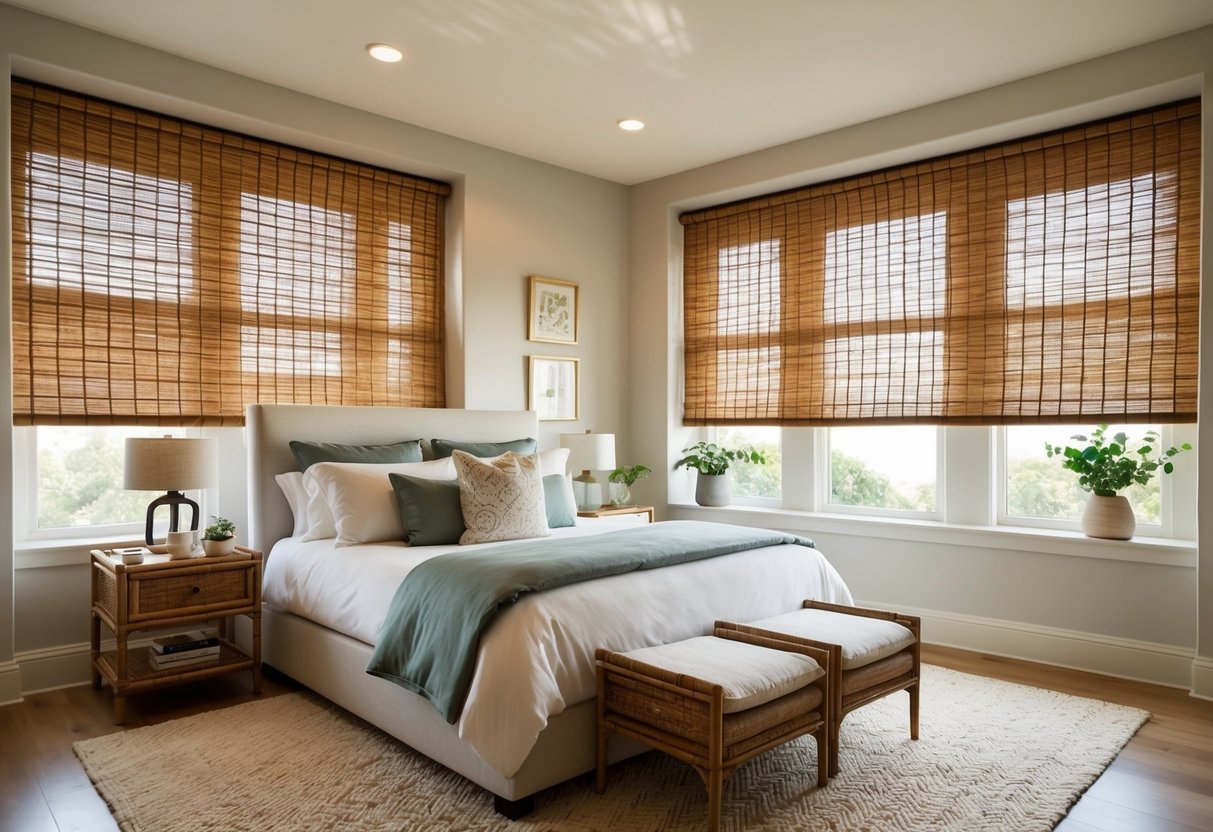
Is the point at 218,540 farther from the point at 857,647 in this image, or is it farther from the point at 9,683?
the point at 857,647

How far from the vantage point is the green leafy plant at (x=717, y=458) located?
16.7 feet

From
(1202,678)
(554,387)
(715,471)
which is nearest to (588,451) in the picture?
(554,387)

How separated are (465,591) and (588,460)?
7.35ft

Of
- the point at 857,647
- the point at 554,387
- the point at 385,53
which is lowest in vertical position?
the point at 857,647

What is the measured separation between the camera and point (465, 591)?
2455 mm

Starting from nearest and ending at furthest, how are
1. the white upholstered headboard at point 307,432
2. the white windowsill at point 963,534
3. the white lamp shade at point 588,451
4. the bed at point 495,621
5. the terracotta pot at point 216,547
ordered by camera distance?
the bed at point 495,621, the terracotta pot at point 216,547, the white windowsill at point 963,534, the white upholstered headboard at point 307,432, the white lamp shade at point 588,451

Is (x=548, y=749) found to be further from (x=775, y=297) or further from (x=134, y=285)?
(x=775, y=297)

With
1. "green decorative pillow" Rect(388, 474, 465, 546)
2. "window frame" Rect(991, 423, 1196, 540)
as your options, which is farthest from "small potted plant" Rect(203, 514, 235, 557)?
"window frame" Rect(991, 423, 1196, 540)

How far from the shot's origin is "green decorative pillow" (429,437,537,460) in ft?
13.4

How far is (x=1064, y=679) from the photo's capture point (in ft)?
11.9

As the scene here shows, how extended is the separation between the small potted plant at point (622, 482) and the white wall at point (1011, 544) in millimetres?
324

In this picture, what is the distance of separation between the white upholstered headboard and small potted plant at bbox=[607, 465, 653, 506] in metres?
0.85

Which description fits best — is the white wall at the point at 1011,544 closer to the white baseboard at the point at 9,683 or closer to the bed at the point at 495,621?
the bed at the point at 495,621

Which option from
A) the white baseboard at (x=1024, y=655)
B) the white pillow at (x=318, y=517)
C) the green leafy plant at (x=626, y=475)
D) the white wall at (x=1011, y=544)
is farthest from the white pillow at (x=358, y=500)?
the white wall at (x=1011, y=544)
